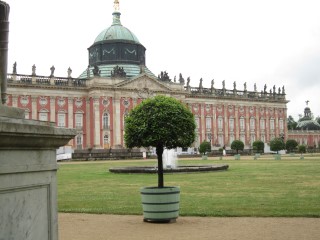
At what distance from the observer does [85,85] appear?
6259 centimetres

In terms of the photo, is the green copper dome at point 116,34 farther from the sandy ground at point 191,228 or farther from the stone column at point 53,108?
the sandy ground at point 191,228

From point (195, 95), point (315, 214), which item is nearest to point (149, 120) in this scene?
point (315, 214)

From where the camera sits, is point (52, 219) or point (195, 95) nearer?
point (52, 219)

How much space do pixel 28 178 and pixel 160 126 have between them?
7131mm

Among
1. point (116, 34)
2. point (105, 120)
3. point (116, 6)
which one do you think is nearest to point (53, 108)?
point (105, 120)

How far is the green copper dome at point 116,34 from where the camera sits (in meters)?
68.2

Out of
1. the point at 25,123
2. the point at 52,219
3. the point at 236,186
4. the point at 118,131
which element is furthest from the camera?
the point at 118,131

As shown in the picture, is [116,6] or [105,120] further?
[116,6]

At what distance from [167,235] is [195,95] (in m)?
62.9

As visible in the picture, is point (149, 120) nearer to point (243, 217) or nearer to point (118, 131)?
point (243, 217)

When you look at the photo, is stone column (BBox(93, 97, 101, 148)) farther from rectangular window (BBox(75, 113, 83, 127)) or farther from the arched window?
rectangular window (BBox(75, 113, 83, 127))

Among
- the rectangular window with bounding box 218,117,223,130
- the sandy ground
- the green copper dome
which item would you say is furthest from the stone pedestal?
the rectangular window with bounding box 218,117,223,130

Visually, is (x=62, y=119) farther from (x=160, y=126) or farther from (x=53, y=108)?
(x=160, y=126)

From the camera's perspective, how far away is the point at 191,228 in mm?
8898
